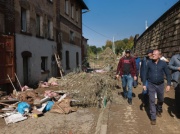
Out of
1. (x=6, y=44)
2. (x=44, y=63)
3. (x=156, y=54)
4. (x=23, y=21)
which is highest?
(x=23, y=21)

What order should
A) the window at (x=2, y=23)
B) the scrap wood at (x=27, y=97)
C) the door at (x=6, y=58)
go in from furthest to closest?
the window at (x=2, y=23)
the door at (x=6, y=58)
the scrap wood at (x=27, y=97)

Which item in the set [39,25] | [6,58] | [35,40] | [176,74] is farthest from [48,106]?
[39,25]

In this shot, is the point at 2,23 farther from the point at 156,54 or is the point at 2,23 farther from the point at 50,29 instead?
the point at 156,54

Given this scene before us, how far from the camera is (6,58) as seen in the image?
32.9 feet

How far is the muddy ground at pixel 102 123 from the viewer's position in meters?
5.39

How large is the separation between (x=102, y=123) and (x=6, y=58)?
6091 mm

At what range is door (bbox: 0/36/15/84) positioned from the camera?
379 inches

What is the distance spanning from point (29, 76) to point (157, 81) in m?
8.70

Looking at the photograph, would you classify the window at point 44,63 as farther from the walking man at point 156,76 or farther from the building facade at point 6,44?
the walking man at point 156,76

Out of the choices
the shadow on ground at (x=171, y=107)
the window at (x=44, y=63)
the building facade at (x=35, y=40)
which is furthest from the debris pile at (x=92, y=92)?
the window at (x=44, y=63)

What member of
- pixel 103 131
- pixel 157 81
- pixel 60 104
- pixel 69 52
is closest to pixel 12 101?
pixel 60 104

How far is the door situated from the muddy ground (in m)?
3.55

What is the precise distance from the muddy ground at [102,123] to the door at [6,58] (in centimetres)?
355

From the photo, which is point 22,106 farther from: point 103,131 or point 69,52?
point 69,52
